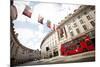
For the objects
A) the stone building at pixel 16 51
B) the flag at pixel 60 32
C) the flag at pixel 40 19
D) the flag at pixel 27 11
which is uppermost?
the flag at pixel 27 11

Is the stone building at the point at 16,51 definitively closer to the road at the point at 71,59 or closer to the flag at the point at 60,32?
the road at the point at 71,59

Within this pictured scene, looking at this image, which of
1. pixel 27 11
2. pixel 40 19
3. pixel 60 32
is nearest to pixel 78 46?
pixel 60 32

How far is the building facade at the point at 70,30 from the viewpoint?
1946 millimetres

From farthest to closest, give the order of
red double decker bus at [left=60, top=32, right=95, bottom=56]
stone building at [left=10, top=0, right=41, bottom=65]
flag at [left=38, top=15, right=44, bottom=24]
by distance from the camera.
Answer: red double decker bus at [left=60, top=32, right=95, bottom=56] < flag at [left=38, top=15, right=44, bottom=24] < stone building at [left=10, top=0, right=41, bottom=65]

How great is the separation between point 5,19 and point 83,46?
0.95 m

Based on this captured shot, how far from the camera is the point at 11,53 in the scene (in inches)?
70.6

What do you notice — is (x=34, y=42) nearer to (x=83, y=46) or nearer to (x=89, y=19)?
(x=83, y=46)

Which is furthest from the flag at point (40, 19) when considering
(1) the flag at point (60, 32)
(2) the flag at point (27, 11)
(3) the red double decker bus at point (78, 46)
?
(3) the red double decker bus at point (78, 46)

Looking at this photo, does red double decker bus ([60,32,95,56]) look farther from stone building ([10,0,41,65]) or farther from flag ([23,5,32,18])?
flag ([23,5,32,18])

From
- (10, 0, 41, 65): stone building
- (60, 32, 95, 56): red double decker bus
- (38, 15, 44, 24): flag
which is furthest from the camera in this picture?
(60, 32, 95, 56): red double decker bus

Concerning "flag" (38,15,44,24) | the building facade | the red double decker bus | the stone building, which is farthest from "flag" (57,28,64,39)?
the stone building

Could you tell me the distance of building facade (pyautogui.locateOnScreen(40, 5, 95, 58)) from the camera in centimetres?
195
